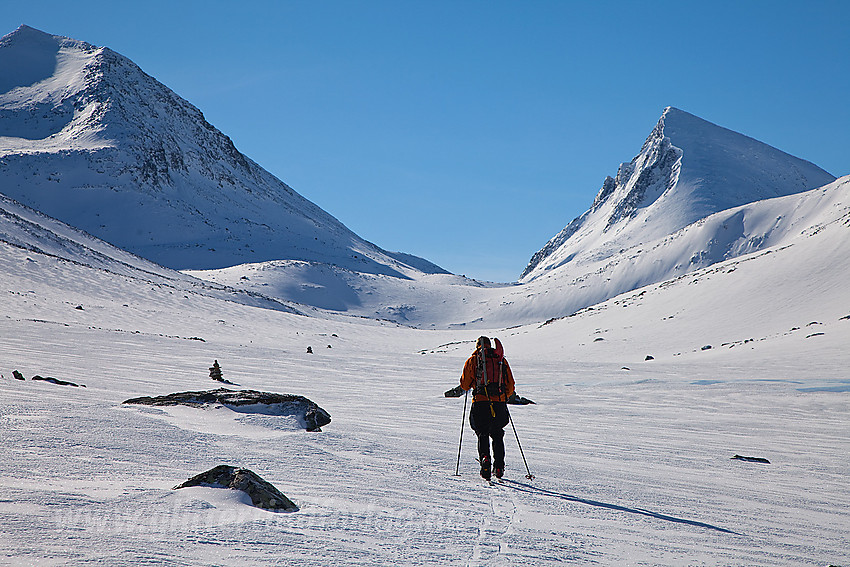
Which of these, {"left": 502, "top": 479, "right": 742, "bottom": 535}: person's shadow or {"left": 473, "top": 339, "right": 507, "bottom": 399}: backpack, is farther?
{"left": 473, "top": 339, "right": 507, "bottom": 399}: backpack

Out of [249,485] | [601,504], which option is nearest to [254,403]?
[249,485]

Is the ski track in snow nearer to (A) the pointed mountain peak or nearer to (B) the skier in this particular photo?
(B) the skier

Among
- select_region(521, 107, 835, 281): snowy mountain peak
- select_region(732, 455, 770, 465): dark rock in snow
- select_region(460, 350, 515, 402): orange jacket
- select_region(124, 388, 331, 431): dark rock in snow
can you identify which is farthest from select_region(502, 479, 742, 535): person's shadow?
select_region(521, 107, 835, 281): snowy mountain peak

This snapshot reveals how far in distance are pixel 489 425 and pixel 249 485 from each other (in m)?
3.41

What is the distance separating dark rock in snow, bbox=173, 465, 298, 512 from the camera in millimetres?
4637

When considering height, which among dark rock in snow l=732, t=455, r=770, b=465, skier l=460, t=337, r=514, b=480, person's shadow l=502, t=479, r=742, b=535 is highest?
skier l=460, t=337, r=514, b=480

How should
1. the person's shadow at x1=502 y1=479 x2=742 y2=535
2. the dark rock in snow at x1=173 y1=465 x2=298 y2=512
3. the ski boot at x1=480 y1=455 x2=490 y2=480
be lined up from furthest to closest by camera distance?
the ski boot at x1=480 y1=455 x2=490 y2=480 < the person's shadow at x1=502 y1=479 x2=742 y2=535 < the dark rock in snow at x1=173 y1=465 x2=298 y2=512

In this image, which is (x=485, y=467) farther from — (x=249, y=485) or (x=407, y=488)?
(x=249, y=485)

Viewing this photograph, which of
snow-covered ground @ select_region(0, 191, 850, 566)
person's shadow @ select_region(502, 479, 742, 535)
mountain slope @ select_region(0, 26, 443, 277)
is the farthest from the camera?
mountain slope @ select_region(0, 26, 443, 277)

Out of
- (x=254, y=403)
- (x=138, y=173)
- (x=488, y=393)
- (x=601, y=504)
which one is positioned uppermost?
(x=138, y=173)

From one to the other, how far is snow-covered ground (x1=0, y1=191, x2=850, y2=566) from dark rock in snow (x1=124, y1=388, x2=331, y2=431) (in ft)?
1.18

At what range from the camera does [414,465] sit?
7.24 meters

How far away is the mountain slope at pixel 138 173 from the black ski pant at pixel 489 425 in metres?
104

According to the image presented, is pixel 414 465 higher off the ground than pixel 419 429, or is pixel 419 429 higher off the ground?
pixel 419 429
